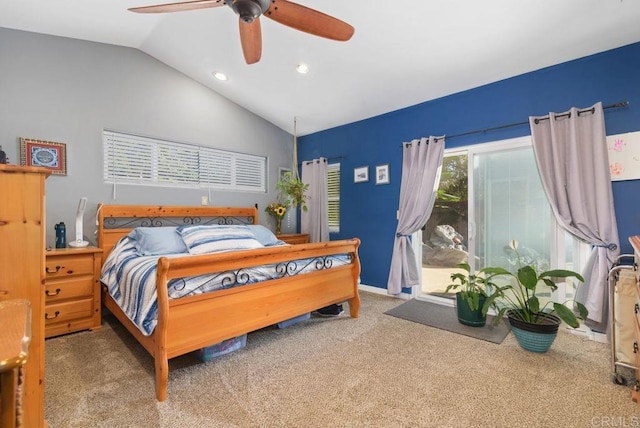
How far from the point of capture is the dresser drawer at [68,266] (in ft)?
8.70

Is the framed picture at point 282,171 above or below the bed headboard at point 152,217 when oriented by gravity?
above

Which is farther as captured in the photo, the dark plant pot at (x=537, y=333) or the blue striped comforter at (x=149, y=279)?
the dark plant pot at (x=537, y=333)

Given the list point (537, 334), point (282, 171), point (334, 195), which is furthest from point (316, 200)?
point (537, 334)

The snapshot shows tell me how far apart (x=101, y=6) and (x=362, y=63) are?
8.32 ft

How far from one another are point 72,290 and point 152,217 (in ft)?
3.80

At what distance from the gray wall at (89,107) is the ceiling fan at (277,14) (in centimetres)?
202

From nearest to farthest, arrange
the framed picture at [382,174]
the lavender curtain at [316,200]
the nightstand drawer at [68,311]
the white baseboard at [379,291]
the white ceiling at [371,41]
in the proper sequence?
the white ceiling at [371,41] → the nightstand drawer at [68,311] → the white baseboard at [379,291] → the framed picture at [382,174] → the lavender curtain at [316,200]

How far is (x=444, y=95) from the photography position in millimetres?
3535

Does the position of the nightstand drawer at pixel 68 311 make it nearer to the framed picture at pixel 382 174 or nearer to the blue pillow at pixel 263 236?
the blue pillow at pixel 263 236

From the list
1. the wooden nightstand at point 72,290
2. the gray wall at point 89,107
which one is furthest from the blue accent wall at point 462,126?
the wooden nightstand at point 72,290

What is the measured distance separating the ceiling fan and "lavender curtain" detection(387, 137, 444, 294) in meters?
2.06

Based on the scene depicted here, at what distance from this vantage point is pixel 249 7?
1.62 m

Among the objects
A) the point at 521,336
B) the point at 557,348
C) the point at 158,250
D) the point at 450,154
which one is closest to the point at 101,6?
the point at 158,250

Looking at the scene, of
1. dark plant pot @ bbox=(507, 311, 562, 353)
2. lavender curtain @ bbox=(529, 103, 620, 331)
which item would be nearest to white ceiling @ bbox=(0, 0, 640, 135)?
lavender curtain @ bbox=(529, 103, 620, 331)
